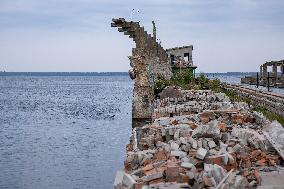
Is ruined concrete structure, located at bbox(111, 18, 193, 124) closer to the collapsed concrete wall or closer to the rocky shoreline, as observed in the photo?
the collapsed concrete wall

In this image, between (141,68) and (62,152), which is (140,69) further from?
(62,152)

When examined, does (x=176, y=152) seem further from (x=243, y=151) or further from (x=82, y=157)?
(x=82, y=157)

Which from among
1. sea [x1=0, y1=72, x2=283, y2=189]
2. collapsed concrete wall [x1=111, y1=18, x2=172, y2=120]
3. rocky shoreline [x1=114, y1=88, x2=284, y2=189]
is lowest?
sea [x1=0, y1=72, x2=283, y2=189]

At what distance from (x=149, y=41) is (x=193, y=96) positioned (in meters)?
8.89

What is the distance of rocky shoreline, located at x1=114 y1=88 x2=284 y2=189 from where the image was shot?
7.41m

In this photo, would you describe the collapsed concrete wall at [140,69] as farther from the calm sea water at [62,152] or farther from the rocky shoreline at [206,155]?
the rocky shoreline at [206,155]

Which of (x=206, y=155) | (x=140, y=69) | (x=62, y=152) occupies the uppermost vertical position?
(x=140, y=69)

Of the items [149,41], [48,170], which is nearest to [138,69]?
[149,41]

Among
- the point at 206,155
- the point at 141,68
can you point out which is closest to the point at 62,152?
the point at 141,68

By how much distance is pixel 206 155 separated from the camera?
8211 millimetres

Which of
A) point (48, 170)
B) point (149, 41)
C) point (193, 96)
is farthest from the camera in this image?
point (149, 41)

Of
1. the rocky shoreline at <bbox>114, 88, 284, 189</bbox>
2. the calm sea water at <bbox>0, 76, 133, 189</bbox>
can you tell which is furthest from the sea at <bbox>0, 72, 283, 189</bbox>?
the rocky shoreline at <bbox>114, 88, 284, 189</bbox>

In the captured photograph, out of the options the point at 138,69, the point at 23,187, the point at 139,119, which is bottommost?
the point at 23,187

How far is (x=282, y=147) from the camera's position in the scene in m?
8.98
